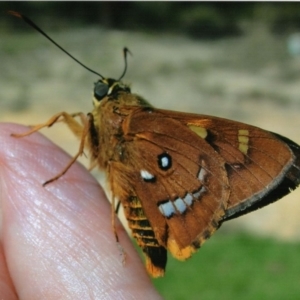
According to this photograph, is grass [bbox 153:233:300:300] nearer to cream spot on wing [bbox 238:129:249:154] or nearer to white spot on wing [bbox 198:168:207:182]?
white spot on wing [bbox 198:168:207:182]

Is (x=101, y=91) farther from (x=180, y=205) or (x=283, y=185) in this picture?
(x=283, y=185)

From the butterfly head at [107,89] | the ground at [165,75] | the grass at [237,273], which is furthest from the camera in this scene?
the ground at [165,75]

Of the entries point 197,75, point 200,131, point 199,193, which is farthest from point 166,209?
point 197,75

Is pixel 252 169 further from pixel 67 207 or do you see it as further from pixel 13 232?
pixel 13 232

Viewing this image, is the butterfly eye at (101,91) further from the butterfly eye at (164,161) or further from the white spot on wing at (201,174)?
the white spot on wing at (201,174)

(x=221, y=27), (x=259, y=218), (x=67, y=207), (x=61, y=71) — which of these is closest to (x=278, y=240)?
(x=259, y=218)

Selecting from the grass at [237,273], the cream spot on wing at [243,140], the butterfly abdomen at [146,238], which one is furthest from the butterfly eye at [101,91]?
the grass at [237,273]

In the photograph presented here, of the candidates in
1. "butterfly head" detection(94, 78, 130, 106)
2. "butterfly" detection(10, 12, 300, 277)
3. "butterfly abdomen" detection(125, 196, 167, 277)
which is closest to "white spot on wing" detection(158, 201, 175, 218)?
"butterfly" detection(10, 12, 300, 277)
